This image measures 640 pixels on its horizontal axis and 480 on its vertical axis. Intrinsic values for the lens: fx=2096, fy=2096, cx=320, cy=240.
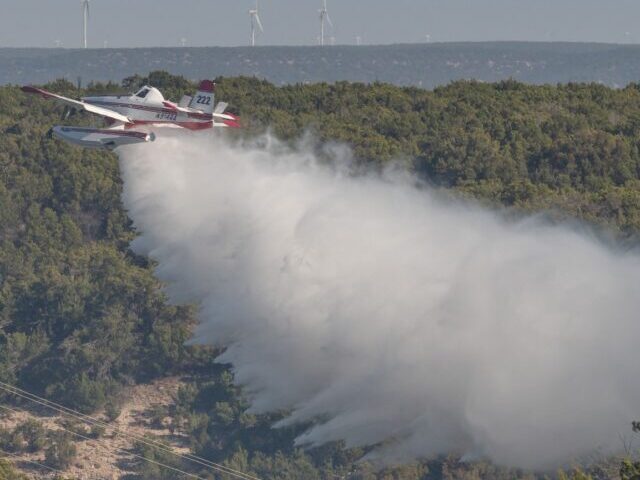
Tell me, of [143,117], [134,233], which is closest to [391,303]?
[143,117]

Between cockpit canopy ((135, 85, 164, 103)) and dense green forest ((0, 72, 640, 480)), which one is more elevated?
cockpit canopy ((135, 85, 164, 103))

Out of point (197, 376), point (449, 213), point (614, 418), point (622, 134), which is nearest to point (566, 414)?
point (614, 418)

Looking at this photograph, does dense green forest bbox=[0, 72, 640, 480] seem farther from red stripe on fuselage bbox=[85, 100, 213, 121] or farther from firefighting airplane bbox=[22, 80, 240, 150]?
firefighting airplane bbox=[22, 80, 240, 150]

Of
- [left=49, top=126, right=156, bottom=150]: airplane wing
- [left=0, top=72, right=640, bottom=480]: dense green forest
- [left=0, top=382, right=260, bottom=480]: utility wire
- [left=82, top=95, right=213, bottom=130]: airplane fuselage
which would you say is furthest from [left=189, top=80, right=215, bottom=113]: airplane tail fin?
[left=0, top=382, right=260, bottom=480]: utility wire

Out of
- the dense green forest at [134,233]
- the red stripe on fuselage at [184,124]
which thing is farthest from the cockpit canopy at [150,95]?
the dense green forest at [134,233]

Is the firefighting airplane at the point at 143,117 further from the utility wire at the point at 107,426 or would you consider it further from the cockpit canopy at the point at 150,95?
the utility wire at the point at 107,426

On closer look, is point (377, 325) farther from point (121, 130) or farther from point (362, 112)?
point (362, 112)

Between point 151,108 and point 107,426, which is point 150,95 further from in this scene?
point 107,426
